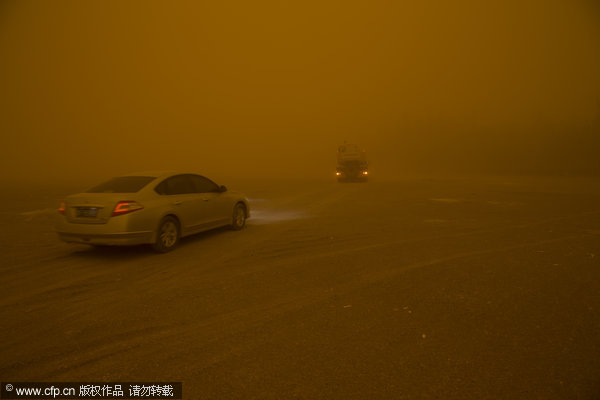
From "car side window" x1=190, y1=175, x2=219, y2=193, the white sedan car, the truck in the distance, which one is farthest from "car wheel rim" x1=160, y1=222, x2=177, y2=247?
the truck in the distance

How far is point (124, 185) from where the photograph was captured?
714cm

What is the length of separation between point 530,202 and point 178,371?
590 inches

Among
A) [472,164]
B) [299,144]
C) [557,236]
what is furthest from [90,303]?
[299,144]

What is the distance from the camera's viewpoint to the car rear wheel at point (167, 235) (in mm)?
6824

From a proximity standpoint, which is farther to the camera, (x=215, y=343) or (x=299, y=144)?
(x=299, y=144)

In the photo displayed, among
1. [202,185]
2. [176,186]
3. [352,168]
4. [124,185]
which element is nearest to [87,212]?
[124,185]

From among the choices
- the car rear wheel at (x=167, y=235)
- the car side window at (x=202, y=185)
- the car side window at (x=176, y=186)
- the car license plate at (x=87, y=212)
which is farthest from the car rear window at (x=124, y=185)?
the car side window at (x=202, y=185)

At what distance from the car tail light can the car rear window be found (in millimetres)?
505

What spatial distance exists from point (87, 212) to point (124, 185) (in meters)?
0.97

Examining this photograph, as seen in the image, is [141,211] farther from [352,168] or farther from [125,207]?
[352,168]

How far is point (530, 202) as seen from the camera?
13.8 m

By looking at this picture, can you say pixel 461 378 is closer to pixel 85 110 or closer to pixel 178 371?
pixel 178 371

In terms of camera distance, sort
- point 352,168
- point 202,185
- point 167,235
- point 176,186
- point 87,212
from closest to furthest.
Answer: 1. point 87,212
2. point 167,235
3. point 176,186
4. point 202,185
5. point 352,168

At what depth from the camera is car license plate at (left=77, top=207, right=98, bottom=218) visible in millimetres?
6312
